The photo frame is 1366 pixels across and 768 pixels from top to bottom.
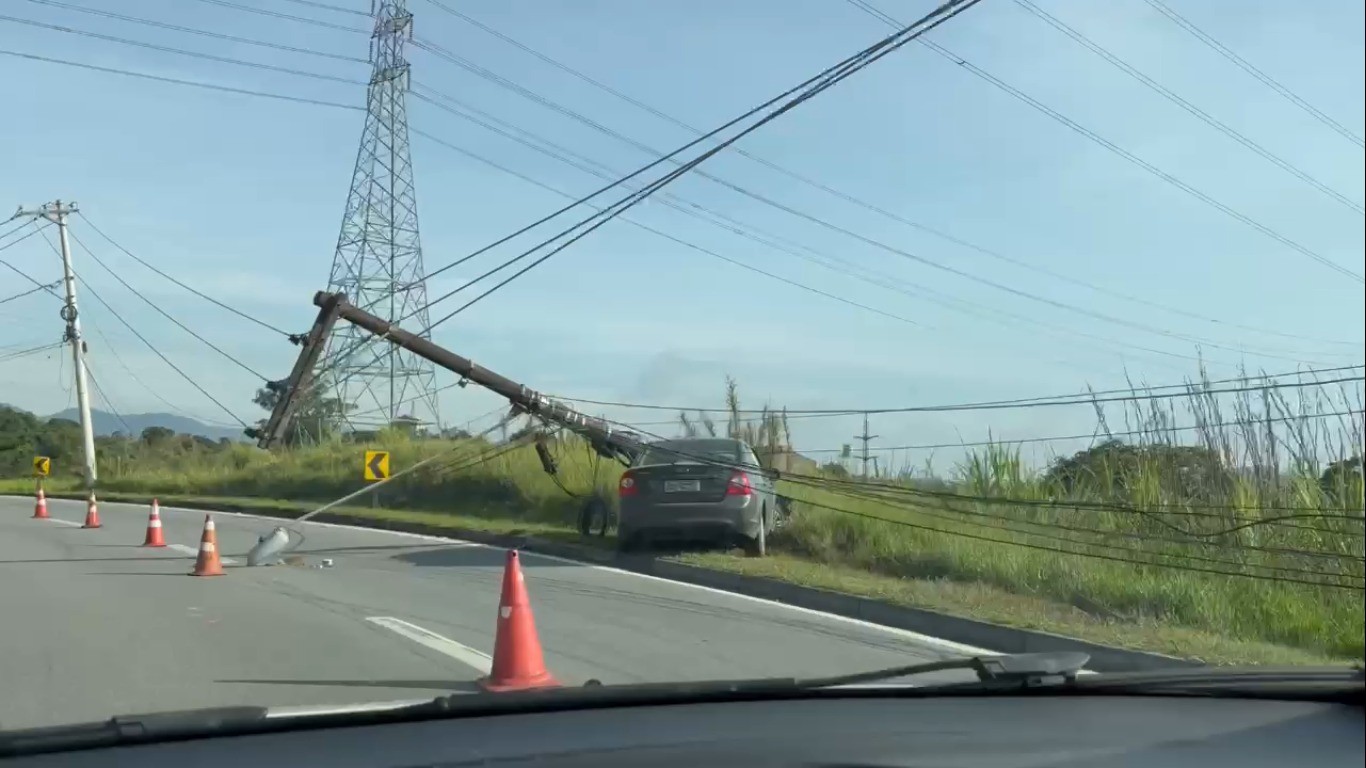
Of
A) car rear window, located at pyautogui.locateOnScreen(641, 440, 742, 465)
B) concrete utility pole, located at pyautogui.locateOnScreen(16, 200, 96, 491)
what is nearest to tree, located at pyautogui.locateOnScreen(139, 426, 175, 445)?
concrete utility pole, located at pyautogui.locateOnScreen(16, 200, 96, 491)

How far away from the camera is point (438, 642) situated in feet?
30.5

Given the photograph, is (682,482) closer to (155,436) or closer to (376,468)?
(376,468)

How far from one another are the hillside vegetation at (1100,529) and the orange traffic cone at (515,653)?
372cm

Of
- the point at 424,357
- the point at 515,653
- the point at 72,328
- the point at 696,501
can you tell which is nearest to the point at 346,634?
the point at 515,653

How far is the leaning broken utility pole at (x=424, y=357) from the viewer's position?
66.6 feet

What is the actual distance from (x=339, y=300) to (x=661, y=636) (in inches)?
492

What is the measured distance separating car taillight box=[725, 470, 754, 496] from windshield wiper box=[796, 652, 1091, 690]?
1015 cm

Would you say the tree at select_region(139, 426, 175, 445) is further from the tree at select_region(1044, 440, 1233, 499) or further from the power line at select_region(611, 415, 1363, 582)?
the tree at select_region(1044, 440, 1233, 499)

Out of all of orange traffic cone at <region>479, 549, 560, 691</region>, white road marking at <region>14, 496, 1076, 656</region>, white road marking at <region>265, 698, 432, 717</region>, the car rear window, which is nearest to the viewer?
white road marking at <region>265, 698, 432, 717</region>

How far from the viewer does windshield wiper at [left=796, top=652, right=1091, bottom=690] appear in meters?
Result: 4.18

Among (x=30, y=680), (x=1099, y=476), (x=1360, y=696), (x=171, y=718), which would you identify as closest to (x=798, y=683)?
(x=1360, y=696)

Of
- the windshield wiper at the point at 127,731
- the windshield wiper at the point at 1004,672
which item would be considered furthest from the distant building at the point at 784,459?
the windshield wiper at the point at 127,731

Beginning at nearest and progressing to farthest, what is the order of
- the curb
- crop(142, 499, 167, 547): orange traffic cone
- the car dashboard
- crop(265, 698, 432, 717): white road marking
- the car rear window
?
1. the car dashboard
2. crop(265, 698, 432, 717): white road marking
3. the curb
4. the car rear window
5. crop(142, 499, 167, 547): orange traffic cone

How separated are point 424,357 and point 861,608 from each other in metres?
11.7
